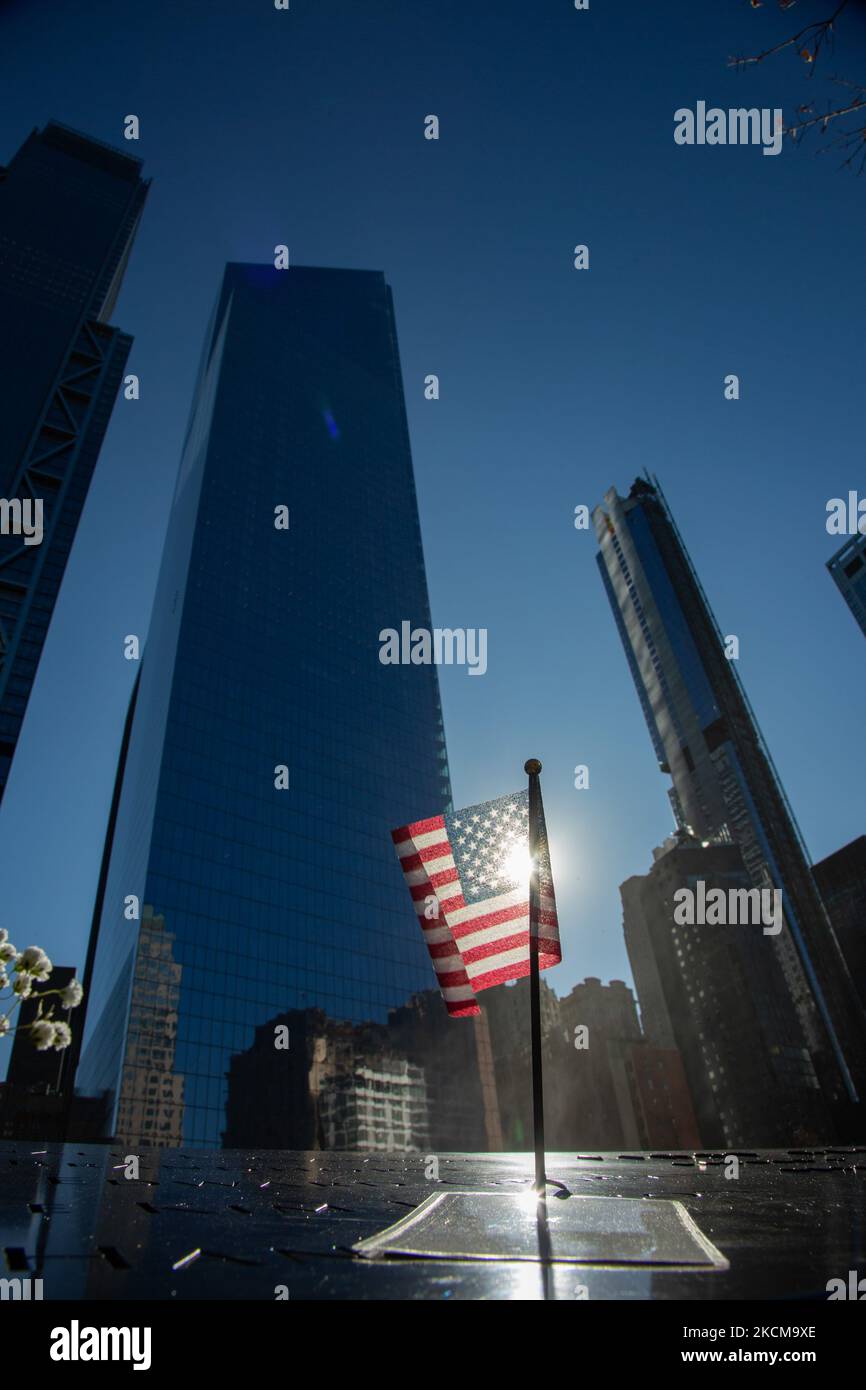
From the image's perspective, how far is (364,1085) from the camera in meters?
92.8

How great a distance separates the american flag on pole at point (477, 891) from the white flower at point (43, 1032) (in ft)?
15.6

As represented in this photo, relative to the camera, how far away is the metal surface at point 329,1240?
3.31 meters

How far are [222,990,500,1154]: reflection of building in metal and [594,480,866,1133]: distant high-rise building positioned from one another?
A: 234 feet

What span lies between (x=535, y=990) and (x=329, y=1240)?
16.5ft

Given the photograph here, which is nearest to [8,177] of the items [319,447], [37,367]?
[37,367]


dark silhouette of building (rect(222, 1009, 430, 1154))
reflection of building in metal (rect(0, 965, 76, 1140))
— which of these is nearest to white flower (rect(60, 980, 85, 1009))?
dark silhouette of building (rect(222, 1009, 430, 1154))

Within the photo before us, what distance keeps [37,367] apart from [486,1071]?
12105 cm

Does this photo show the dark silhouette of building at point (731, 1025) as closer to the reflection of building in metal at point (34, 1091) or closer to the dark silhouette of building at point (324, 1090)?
the dark silhouette of building at point (324, 1090)

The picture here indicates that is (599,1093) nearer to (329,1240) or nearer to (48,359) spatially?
(48,359)

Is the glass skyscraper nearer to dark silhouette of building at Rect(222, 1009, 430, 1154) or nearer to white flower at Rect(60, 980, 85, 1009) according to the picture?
dark silhouette of building at Rect(222, 1009, 430, 1154)

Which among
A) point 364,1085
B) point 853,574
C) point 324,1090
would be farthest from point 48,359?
point 853,574

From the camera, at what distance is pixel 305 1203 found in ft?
23.8

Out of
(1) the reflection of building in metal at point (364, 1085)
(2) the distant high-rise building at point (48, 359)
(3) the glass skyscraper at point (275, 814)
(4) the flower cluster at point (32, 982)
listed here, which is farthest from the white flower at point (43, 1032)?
(2) the distant high-rise building at point (48, 359)
